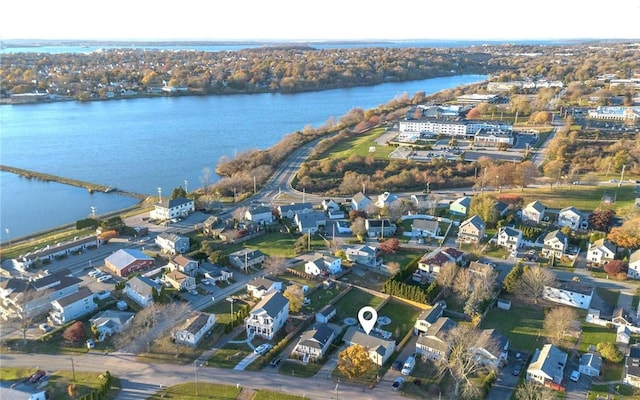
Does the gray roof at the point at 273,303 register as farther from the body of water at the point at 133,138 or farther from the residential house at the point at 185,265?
the body of water at the point at 133,138

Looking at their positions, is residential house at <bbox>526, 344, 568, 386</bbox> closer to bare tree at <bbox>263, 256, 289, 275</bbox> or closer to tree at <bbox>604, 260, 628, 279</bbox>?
tree at <bbox>604, 260, 628, 279</bbox>

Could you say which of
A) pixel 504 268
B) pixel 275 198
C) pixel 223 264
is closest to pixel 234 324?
pixel 223 264

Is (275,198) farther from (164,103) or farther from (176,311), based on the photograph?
(164,103)

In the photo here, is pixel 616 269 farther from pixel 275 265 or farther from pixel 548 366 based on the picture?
pixel 275 265

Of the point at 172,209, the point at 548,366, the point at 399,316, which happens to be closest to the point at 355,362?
the point at 399,316

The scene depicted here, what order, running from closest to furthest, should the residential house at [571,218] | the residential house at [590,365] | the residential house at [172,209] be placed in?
1. the residential house at [590,365]
2. the residential house at [571,218]
3. the residential house at [172,209]

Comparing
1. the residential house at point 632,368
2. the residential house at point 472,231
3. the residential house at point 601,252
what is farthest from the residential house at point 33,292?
the residential house at point 601,252
